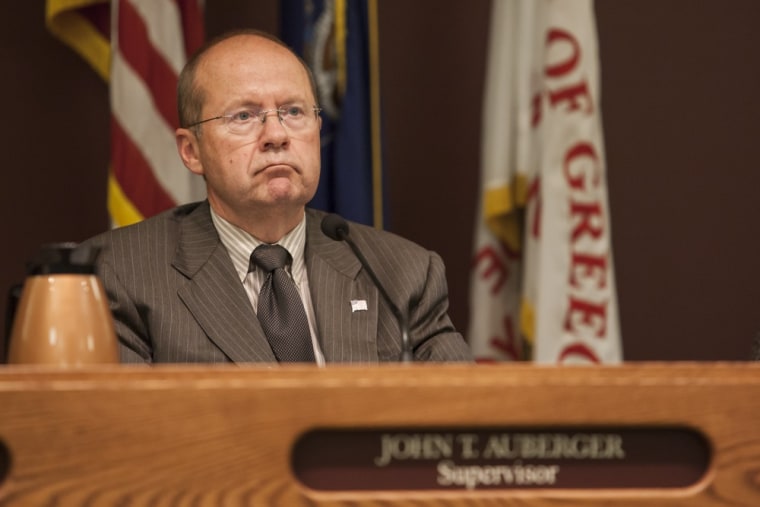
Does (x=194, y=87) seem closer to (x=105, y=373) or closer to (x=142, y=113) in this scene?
(x=142, y=113)

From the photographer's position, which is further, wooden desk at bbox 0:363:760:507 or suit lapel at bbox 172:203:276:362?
suit lapel at bbox 172:203:276:362

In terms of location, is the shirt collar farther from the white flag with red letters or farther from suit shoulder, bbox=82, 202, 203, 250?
Answer: the white flag with red letters

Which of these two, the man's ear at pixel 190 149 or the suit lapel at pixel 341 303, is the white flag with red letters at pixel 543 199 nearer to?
the suit lapel at pixel 341 303

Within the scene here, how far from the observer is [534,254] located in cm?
328

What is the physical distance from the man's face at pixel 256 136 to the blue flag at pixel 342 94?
99cm

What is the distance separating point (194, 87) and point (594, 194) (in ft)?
4.41

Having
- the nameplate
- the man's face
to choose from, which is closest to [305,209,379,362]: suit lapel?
the man's face

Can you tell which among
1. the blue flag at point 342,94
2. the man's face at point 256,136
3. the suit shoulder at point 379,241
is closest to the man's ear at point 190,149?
the man's face at point 256,136

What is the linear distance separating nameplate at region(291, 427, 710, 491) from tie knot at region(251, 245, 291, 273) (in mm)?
1092

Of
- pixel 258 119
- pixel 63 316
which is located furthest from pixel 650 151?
pixel 63 316

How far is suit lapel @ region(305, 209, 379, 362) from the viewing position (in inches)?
83.8

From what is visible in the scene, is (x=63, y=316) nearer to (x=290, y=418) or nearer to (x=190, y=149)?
(x=290, y=418)

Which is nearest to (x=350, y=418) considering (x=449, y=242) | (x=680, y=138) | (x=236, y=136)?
(x=236, y=136)

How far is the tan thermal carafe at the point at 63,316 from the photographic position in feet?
4.53
